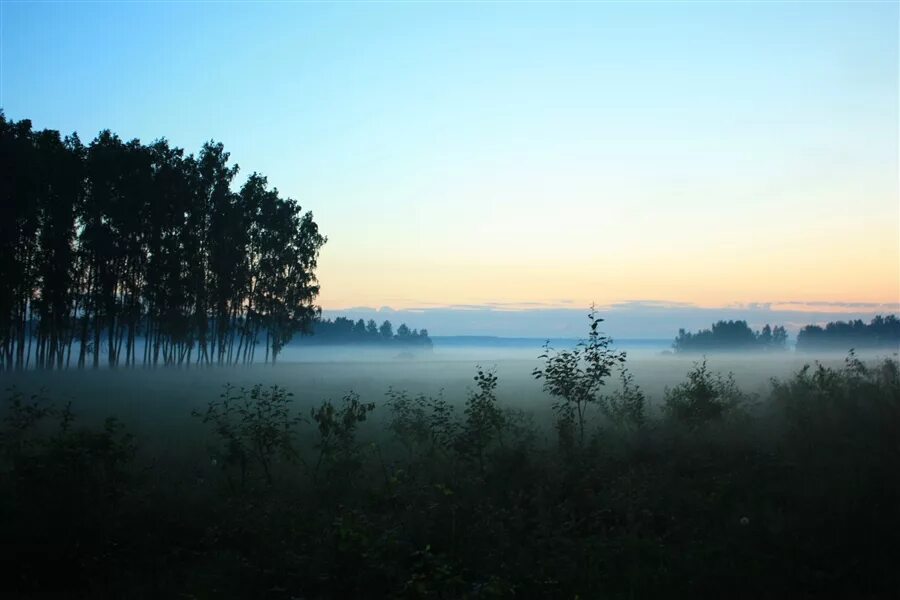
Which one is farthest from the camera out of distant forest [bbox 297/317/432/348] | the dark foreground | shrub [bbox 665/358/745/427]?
distant forest [bbox 297/317/432/348]

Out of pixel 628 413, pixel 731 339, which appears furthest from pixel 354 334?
pixel 628 413

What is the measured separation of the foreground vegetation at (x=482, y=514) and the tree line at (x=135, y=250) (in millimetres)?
29360

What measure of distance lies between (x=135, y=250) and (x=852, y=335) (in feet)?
232

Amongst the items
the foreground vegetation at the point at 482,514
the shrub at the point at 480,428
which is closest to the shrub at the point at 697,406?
the foreground vegetation at the point at 482,514

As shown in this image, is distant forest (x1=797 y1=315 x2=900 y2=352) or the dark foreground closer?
the dark foreground

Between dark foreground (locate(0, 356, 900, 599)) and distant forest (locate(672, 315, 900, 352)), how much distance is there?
24735mm

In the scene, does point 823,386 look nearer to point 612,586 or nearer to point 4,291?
point 612,586

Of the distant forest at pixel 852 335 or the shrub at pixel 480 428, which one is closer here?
the shrub at pixel 480 428

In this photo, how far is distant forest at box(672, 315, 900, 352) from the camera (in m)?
58.0

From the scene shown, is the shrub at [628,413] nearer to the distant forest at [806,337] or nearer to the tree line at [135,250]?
the distant forest at [806,337]

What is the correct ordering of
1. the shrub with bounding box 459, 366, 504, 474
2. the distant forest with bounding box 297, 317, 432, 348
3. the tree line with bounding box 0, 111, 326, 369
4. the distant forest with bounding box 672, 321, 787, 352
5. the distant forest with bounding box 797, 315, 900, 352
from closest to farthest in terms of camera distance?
1. the shrub with bounding box 459, 366, 504, 474
2. the tree line with bounding box 0, 111, 326, 369
3. the distant forest with bounding box 797, 315, 900, 352
4. the distant forest with bounding box 672, 321, 787, 352
5. the distant forest with bounding box 297, 317, 432, 348

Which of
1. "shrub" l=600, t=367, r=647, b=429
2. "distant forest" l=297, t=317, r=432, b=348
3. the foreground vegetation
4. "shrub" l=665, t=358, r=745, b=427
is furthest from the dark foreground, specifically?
"distant forest" l=297, t=317, r=432, b=348

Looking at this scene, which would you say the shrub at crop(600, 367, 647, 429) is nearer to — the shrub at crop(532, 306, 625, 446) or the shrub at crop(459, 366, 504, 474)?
the shrub at crop(532, 306, 625, 446)

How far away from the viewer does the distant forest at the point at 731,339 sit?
111 meters
